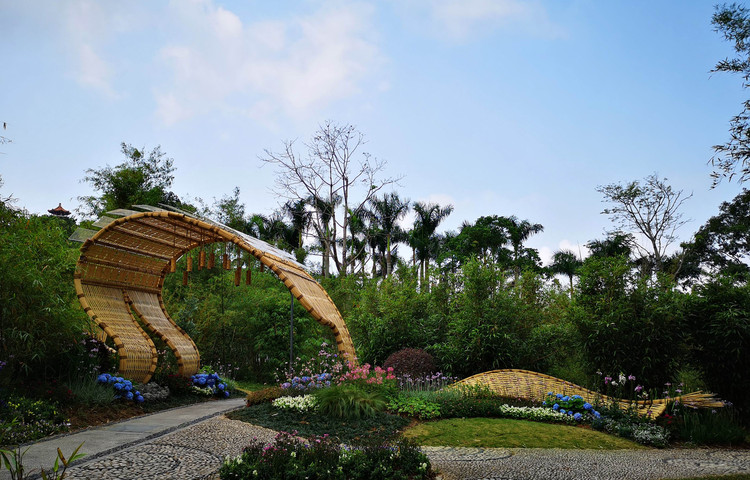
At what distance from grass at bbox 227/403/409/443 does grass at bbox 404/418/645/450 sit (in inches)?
10.8

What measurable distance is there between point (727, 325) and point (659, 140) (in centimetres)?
468

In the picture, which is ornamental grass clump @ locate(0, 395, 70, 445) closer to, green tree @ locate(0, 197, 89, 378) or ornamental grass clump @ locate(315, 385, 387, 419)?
green tree @ locate(0, 197, 89, 378)

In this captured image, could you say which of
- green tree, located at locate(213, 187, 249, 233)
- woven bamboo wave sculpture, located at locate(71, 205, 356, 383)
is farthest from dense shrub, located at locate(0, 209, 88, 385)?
green tree, located at locate(213, 187, 249, 233)

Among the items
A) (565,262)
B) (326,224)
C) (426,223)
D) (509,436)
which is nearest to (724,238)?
(565,262)

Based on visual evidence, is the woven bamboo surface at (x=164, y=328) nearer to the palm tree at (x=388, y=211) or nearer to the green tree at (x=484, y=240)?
the palm tree at (x=388, y=211)

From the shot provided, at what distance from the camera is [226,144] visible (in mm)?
11820

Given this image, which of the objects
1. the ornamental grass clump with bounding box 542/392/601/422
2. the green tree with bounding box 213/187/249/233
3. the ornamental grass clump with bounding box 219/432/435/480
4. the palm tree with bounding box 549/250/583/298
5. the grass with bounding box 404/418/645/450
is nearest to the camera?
the ornamental grass clump with bounding box 219/432/435/480

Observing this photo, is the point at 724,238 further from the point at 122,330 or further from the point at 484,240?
the point at 122,330

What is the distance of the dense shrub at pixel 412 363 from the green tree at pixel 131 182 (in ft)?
30.3

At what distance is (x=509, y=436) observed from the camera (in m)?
5.27

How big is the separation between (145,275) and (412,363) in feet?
16.7

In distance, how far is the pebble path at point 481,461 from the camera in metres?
3.80

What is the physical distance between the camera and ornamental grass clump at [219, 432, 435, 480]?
343 centimetres

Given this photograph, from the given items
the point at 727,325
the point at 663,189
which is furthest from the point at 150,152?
the point at 663,189
